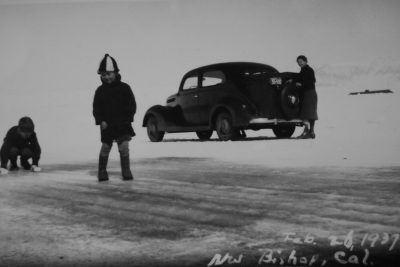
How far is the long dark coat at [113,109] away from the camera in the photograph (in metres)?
6.47

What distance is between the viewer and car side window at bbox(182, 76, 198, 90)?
1406 centimetres

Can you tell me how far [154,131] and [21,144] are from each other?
23.2 feet

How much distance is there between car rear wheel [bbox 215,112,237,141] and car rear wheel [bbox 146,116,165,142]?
95.1 inches

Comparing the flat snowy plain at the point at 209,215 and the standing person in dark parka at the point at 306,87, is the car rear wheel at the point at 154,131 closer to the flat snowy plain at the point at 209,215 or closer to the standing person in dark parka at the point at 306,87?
the standing person in dark parka at the point at 306,87

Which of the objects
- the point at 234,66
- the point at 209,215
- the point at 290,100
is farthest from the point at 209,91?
the point at 209,215

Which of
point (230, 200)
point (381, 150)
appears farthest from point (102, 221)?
point (381, 150)

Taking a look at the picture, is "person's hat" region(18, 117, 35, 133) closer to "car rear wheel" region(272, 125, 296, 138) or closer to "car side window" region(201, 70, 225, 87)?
"car side window" region(201, 70, 225, 87)

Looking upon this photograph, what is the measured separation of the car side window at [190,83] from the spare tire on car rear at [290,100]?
3020mm

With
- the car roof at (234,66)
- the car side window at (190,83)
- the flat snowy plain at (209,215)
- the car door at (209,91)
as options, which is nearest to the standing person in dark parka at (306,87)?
the car roof at (234,66)

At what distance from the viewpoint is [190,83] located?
46.9 ft

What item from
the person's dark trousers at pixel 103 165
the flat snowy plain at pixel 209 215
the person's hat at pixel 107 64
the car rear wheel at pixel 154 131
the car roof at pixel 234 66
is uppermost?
the car roof at pixel 234 66

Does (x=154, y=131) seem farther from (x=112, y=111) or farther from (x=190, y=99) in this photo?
(x=112, y=111)

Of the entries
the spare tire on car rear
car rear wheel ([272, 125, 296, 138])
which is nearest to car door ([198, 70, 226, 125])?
the spare tire on car rear

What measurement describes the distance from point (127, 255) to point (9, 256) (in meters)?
0.66
